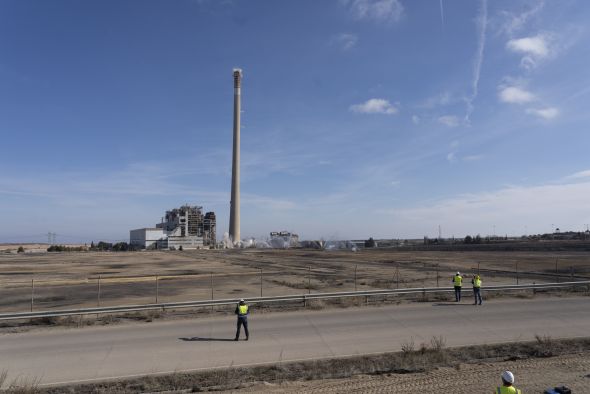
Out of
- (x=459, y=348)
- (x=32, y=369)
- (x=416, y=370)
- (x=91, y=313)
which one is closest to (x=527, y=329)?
(x=459, y=348)

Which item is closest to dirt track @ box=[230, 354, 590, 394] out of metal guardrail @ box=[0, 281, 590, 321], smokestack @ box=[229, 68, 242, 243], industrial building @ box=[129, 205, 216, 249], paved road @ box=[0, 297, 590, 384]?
paved road @ box=[0, 297, 590, 384]

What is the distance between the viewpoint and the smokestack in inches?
5492

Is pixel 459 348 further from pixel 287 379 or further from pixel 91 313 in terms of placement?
pixel 91 313

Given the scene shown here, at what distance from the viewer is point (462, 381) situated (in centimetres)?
1096

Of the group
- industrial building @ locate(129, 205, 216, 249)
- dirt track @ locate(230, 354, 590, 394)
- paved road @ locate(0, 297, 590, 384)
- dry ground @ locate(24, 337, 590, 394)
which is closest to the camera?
dirt track @ locate(230, 354, 590, 394)

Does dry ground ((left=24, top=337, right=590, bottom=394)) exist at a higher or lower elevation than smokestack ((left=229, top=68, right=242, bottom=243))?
lower

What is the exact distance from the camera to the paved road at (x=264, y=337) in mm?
12984

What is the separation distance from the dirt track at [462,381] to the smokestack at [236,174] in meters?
130

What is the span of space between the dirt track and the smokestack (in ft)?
425

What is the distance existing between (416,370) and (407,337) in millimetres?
3704

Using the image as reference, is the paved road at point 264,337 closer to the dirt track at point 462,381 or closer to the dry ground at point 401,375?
the dry ground at point 401,375

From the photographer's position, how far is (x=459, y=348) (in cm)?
1416

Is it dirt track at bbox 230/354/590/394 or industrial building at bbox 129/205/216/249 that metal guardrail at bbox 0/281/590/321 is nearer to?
dirt track at bbox 230/354/590/394

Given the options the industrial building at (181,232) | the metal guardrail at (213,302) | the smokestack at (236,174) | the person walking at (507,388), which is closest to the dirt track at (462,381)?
the person walking at (507,388)
